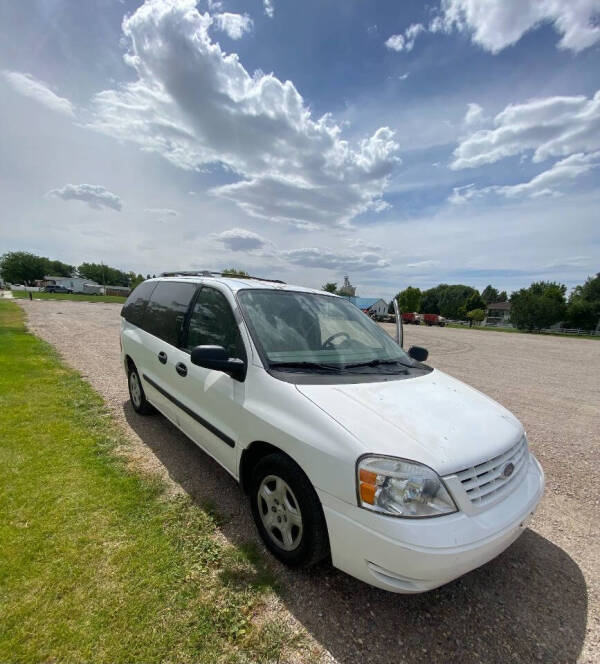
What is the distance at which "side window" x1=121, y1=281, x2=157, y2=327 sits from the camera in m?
4.30

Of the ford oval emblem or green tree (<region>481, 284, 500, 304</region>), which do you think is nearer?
the ford oval emblem

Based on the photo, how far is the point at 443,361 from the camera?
10773 millimetres

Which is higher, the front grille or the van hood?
the van hood

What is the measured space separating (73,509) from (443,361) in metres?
10.5

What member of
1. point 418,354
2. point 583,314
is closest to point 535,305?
point 583,314

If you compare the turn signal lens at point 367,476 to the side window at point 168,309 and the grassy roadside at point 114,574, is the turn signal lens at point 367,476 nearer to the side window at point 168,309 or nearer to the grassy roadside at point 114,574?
the grassy roadside at point 114,574

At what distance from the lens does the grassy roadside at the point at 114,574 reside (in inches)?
64.0

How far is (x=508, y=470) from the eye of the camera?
1.96m

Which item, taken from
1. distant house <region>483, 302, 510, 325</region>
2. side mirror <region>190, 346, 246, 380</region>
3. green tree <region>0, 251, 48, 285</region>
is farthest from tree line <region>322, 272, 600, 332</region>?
green tree <region>0, 251, 48, 285</region>

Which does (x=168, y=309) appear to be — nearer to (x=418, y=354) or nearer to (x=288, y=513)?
(x=288, y=513)

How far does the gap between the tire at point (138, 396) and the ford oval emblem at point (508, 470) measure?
3826mm

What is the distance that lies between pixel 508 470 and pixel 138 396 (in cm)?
416

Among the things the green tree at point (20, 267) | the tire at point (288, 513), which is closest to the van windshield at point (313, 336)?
the tire at point (288, 513)

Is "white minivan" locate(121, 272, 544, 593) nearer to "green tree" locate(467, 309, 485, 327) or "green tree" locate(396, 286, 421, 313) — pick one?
"green tree" locate(467, 309, 485, 327)
